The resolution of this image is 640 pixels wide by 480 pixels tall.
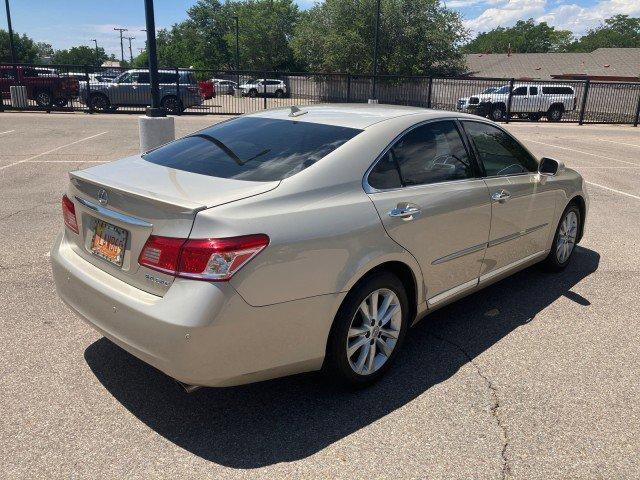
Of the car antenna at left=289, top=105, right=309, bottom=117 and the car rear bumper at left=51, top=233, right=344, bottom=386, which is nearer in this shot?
the car rear bumper at left=51, top=233, right=344, bottom=386

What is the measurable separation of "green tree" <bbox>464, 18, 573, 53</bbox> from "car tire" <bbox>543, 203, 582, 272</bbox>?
11928cm

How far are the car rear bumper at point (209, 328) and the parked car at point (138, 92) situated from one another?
77.3 ft

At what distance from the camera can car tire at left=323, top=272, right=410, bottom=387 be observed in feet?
9.70

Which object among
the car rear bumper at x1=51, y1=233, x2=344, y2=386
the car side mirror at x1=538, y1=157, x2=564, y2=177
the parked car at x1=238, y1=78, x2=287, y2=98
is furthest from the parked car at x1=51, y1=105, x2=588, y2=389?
the parked car at x1=238, y1=78, x2=287, y2=98

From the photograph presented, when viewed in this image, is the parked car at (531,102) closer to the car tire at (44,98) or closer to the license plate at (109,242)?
the car tire at (44,98)

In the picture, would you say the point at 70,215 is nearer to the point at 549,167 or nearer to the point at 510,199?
the point at 510,199

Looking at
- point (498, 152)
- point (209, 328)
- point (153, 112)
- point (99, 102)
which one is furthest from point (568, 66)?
point (209, 328)

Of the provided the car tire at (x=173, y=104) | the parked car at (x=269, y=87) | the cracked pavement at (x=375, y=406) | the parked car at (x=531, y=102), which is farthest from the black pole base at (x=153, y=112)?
Answer: the parked car at (x=269, y=87)

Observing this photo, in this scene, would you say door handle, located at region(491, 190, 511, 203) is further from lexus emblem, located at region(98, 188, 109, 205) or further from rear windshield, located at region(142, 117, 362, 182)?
lexus emblem, located at region(98, 188, 109, 205)

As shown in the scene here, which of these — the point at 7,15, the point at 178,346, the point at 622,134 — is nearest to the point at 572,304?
the point at 178,346

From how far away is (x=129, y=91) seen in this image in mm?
25344

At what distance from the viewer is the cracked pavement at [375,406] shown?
8.52 ft

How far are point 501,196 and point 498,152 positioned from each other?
0.44 metres

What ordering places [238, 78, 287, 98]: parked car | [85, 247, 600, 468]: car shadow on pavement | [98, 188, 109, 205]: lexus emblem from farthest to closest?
[238, 78, 287, 98]: parked car, [98, 188, 109, 205]: lexus emblem, [85, 247, 600, 468]: car shadow on pavement
